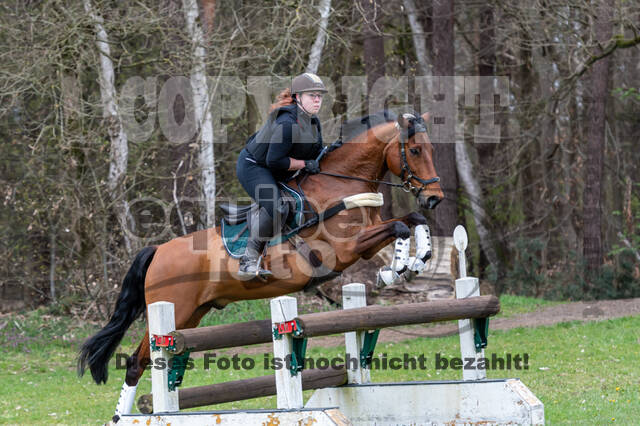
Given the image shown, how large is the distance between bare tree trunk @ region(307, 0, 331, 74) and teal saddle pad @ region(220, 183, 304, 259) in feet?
19.9

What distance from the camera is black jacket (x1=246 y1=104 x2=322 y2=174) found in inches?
194

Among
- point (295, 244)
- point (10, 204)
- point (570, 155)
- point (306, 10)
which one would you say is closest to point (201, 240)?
point (295, 244)

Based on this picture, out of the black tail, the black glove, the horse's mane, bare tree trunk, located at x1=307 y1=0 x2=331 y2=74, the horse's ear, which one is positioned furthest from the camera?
bare tree trunk, located at x1=307 y1=0 x2=331 y2=74

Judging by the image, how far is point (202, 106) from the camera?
10.6 metres

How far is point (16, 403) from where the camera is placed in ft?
24.1

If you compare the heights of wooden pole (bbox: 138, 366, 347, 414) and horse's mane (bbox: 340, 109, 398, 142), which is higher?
horse's mane (bbox: 340, 109, 398, 142)

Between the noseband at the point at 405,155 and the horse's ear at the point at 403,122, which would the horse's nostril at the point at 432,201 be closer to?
the noseband at the point at 405,155

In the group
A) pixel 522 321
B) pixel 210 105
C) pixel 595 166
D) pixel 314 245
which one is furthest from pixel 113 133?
pixel 595 166

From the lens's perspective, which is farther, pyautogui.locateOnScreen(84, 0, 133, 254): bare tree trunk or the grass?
pyautogui.locateOnScreen(84, 0, 133, 254): bare tree trunk

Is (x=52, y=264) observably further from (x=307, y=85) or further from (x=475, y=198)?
(x=475, y=198)

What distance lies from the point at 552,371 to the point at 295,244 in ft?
12.8

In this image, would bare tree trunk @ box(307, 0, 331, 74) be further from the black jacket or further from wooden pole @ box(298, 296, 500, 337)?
wooden pole @ box(298, 296, 500, 337)

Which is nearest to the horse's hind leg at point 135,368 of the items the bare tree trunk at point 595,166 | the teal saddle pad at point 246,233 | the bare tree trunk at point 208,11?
the teal saddle pad at point 246,233

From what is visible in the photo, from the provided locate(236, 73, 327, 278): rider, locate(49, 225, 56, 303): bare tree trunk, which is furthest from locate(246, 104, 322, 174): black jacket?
locate(49, 225, 56, 303): bare tree trunk
